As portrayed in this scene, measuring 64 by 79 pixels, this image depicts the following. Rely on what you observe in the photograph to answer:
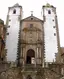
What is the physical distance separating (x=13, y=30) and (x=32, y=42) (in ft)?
15.0

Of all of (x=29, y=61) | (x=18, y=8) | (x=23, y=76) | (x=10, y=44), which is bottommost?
(x=23, y=76)

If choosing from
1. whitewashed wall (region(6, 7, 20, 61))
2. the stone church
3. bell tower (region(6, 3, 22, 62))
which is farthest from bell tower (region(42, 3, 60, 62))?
whitewashed wall (region(6, 7, 20, 61))

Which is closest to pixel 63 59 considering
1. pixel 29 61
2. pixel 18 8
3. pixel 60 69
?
pixel 60 69

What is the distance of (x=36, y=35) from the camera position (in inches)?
1391

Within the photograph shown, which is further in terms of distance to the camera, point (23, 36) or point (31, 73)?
point (23, 36)

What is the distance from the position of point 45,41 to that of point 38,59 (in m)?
4.08

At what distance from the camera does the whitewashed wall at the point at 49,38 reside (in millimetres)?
33625

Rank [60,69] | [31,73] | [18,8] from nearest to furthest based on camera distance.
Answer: [31,73], [60,69], [18,8]

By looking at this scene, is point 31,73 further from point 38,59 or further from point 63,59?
point 63,59

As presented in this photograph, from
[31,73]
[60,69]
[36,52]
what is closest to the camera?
[31,73]

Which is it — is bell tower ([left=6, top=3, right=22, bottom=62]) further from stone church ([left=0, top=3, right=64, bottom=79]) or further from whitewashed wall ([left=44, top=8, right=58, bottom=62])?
whitewashed wall ([left=44, top=8, right=58, bottom=62])

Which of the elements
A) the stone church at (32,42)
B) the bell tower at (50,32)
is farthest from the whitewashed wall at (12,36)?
the bell tower at (50,32)

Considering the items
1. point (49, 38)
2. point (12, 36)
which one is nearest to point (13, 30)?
point (12, 36)

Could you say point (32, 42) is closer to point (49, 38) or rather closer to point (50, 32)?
point (49, 38)
